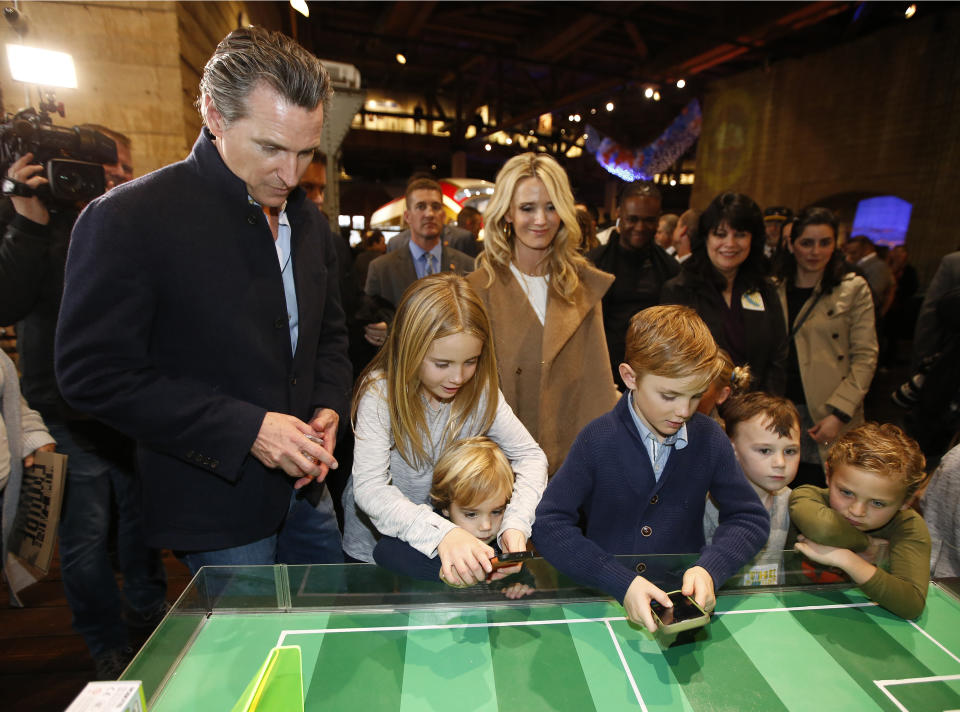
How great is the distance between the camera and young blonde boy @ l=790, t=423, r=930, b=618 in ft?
4.07

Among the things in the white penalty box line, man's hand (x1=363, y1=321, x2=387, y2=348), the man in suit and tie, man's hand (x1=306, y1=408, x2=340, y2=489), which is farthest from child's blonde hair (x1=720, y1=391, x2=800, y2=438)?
the man in suit and tie

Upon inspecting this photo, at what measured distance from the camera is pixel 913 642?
114 centimetres

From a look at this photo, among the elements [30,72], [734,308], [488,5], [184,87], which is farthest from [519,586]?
[488,5]

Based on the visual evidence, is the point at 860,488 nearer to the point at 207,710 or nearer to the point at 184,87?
the point at 207,710

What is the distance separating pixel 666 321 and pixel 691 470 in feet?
1.25

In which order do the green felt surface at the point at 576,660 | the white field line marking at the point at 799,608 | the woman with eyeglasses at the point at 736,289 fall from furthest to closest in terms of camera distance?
the woman with eyeglasses at the point at 736,289
the white field line marking at the point at 799,608
the green felt surface at the point at 576,660

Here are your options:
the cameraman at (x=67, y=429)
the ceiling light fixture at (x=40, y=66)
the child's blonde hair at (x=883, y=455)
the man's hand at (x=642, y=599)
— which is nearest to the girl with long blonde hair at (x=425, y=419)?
the man's hand at (x=642, y=599)

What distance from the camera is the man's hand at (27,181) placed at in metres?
1.73

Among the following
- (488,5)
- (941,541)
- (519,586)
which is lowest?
(941,541)

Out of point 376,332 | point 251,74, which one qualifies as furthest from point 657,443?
point 376,332

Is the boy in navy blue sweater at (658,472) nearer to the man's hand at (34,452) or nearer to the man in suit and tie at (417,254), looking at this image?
the man's hand at (34,452)

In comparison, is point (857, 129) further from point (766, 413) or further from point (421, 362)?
point (421, 362)

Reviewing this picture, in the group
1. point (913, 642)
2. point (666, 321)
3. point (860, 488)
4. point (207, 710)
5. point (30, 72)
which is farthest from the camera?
point (30, 72)

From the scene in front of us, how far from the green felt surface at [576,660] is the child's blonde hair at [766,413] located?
0.59m
